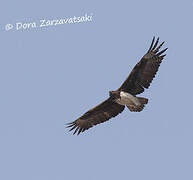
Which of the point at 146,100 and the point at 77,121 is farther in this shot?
the point at 77,121

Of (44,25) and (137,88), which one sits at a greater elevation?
(44,25)

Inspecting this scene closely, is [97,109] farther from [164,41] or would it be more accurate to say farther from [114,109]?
[164,41]

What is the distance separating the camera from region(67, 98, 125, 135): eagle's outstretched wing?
989 inches

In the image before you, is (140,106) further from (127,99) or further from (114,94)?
(114,94)

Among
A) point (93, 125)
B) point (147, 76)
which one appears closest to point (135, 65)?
point (147, 76)

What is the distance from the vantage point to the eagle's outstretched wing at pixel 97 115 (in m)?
25.1

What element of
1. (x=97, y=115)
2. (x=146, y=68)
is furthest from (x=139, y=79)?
(x=97, y=115)

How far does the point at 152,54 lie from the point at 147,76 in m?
0.63

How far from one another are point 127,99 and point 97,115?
1.69m

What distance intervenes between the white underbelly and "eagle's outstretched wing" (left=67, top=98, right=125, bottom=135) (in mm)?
703

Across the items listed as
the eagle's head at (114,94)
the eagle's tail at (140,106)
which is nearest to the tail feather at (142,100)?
the eagle's tail at (140,106)

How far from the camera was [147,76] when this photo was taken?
2428cm

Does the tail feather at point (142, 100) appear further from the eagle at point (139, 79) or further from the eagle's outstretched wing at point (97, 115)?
the eagle's outstretched wing at point (97, 115)

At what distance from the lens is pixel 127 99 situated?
78.8 feet
